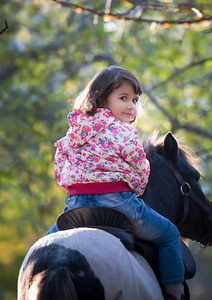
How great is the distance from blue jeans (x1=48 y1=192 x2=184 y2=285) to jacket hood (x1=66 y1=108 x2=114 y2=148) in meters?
0.36

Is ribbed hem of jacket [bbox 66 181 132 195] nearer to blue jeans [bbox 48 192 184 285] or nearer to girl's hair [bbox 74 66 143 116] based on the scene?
blue jeans [bbox 48 192 184 285]

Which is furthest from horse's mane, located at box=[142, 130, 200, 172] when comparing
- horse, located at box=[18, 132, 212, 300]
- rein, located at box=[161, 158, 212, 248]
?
horse, located at box=[18, 132, 212, 300]

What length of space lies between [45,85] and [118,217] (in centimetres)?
729

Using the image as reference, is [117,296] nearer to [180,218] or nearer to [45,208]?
[180,218]

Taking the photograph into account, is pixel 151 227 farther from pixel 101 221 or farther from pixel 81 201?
pixel 81 201

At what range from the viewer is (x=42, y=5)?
10219 mm

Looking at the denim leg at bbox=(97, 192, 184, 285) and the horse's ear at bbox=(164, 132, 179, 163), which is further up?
the horse's ear at bbox=(164, 132, 179, 163)

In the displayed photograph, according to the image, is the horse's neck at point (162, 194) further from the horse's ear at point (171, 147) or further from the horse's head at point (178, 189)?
the horse's ear at point (171, 147)

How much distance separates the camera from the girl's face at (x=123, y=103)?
3.14 meters

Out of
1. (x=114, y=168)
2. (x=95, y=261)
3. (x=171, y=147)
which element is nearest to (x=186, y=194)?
(x=171, y=147)

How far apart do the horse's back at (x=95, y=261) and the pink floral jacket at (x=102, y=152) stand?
44 centimetres

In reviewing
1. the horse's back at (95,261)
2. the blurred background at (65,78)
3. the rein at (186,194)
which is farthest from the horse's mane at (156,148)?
the blurred background at (65,78)

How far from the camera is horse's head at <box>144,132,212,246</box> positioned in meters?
3.42

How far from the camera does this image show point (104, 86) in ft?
10.3
